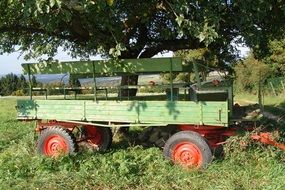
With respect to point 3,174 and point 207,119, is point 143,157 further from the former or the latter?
point 3,174

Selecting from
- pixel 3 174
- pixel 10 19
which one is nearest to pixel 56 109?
pixel 3 174

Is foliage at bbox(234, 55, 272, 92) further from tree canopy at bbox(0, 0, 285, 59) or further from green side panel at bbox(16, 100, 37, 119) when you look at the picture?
green side panel at bbox(16, 100, 37, 119)

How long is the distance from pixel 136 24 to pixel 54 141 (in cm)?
381

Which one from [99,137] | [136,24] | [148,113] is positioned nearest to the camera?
[148,113]

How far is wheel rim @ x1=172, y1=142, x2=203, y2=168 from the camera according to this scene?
26.6ft

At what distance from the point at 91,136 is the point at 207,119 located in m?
3.06

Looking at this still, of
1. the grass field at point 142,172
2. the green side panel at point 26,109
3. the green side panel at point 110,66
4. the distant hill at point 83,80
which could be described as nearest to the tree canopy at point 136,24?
the green side panel at point 110,66

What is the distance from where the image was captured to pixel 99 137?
10117 mm

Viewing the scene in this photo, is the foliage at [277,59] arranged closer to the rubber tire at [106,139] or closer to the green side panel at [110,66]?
the rubber tire at [106,139]

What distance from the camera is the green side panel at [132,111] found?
8078mm

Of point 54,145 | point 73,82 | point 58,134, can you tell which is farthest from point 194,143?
point 73,82

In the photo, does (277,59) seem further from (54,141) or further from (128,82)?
(54,141)

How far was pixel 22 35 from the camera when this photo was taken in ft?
41.1

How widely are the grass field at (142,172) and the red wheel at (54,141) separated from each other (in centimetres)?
33
